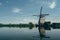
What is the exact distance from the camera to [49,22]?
10694 cm

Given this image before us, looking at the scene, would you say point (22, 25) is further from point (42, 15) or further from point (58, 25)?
point (42, 15)

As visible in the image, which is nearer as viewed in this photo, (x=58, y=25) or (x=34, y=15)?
(x=34, y=15)

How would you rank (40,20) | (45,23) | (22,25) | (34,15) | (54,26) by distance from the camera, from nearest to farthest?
(40,20) → (45,23) → (34,15) → (54,26) → (22,25)

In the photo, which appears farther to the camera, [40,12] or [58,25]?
[58,25]

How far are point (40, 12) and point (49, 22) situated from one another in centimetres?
841

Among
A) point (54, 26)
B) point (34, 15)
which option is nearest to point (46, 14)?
point (34, 15)

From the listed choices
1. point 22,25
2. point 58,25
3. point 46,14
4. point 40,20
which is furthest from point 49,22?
point 22,25

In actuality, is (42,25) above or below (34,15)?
below

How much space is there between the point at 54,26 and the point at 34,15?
18.7 metres

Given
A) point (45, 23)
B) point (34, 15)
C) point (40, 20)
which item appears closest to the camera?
point (40, 20)

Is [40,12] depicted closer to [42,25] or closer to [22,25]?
[42,25]

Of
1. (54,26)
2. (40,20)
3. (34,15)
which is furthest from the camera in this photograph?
(54,26)

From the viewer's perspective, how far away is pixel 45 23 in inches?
4013

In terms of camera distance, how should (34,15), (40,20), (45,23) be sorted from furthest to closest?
(34,15) → (45,23) → (40,20)
